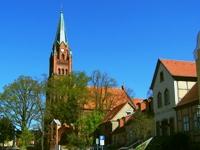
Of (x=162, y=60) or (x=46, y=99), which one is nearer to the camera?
(x=162, y=60)

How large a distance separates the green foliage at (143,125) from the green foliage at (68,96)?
2894cm

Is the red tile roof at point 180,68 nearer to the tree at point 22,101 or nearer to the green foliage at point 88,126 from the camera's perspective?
the green foliage at point 88,126

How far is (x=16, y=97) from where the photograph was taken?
249 feet

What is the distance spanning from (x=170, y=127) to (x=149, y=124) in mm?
6042

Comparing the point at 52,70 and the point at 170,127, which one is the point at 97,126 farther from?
the point at 52,70

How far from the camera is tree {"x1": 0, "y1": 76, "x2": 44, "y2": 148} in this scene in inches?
2982

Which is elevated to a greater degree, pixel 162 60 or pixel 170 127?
pixel 162 60

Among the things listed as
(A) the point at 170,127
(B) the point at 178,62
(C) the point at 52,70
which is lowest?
(A) the point at 170,127

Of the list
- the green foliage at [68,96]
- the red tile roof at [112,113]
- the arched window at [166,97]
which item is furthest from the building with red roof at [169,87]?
the green foliage at [68,96]

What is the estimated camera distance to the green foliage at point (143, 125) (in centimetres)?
5316

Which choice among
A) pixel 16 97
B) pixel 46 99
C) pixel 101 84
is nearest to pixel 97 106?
pixel 101 84

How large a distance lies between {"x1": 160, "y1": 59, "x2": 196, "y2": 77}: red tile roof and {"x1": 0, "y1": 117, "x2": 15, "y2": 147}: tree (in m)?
36.7

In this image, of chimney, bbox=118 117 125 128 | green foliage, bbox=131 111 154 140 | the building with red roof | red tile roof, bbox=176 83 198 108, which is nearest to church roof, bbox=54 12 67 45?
chimney, bbox=118 117 125 128

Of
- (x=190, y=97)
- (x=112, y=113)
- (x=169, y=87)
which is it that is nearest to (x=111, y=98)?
(x=112, y=113)
